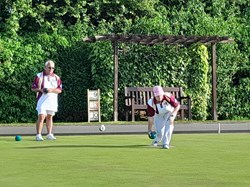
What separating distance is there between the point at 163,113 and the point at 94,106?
1192cm

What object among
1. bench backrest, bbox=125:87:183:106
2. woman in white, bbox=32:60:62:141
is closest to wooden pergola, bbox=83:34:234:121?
bench backrest, bbox=125:87:183:106

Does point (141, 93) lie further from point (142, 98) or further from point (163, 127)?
point (163, 127)

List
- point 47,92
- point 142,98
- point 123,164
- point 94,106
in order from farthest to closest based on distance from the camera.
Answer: point 142,98 → point 94,106 → point 47,92 → point 123,164

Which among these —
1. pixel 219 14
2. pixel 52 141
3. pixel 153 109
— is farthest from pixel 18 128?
pixel 219 14

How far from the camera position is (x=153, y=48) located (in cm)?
2716

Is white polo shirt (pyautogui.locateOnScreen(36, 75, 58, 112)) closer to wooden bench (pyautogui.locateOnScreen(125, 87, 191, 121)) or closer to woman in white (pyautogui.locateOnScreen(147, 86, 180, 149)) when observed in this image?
woman in white (pyautogui.locateOnScreen(147, 86, 180, 149))

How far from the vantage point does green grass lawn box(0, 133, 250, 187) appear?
8.36 metres

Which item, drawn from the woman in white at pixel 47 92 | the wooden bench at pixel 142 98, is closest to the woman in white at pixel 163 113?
the woman in white at pixel 47 92

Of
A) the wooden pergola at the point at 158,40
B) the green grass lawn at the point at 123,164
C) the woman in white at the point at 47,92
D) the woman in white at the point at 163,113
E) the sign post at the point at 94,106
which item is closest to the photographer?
the green grass lawn at the point at 123,164

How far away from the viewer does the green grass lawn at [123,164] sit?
27.4ft

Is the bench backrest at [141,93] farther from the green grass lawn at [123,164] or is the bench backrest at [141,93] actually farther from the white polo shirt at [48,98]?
the green grass lawn at [123,164]

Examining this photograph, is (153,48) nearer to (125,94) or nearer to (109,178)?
(125,94)

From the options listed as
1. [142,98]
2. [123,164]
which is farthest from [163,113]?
[142,98]

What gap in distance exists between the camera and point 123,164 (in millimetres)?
10281
